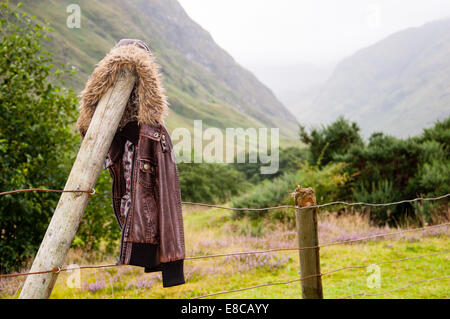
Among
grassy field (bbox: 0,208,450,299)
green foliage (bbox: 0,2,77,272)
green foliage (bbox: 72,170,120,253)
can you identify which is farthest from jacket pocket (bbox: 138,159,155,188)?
green foliage (bbox: 72,170,120,253)

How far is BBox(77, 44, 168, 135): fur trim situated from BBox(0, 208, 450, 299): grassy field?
258 cm

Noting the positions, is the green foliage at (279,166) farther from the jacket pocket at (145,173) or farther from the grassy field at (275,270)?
the jacket pocket at (145,173)

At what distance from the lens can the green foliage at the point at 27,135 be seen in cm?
548

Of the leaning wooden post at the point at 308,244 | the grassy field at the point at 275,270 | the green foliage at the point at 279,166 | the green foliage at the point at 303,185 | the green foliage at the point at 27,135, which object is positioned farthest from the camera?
the green foliage at the point at 279,166

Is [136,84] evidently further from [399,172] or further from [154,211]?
[399,172]

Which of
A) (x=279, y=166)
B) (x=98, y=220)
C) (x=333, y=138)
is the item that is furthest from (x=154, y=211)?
(x=279, y=166)

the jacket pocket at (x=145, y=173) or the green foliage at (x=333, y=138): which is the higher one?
the green foliage at (x=333, y=138)

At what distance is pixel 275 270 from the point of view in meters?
6.17

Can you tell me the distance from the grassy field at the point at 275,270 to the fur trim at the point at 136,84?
8.45 feet

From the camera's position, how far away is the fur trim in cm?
216

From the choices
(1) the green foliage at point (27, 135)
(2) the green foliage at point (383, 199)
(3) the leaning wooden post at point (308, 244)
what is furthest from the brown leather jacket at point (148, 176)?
(2) the green foliage at point (383, 199)

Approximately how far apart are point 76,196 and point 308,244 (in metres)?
1.84

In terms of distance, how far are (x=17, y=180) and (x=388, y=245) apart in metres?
7.00

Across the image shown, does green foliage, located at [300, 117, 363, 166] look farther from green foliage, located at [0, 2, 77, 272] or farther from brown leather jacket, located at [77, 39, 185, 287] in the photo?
brown leather jacket, located at [77, 39, 185, 287]
